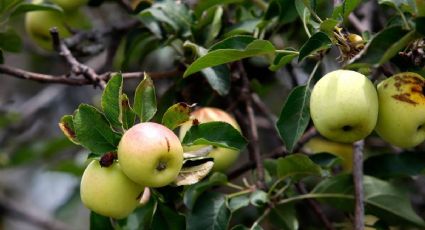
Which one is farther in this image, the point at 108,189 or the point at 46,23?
the point at 46,23

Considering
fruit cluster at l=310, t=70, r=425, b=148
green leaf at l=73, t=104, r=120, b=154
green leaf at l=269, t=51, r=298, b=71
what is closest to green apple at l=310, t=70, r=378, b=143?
fruit cluster at l=310, t=70, r=425, b=148

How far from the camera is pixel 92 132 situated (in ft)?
3.47

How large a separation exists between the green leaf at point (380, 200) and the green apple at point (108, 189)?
503 millimetres

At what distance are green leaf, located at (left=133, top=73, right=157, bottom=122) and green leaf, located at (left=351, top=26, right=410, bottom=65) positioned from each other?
336 millimetres

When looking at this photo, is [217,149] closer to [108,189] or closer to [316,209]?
[316,209]

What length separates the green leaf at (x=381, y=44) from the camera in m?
0.94

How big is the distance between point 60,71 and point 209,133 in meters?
1.79

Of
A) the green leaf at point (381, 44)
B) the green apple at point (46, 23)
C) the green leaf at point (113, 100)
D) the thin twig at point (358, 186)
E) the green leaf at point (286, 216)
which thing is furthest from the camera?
the green apple at point (46, 23)

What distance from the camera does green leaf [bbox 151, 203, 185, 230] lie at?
1.14m

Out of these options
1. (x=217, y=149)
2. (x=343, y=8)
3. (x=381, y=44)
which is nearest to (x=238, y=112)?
(x=217, y=149)

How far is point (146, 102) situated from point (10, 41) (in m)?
0.51

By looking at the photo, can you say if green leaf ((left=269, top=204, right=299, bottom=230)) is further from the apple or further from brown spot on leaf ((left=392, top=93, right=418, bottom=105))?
the apple

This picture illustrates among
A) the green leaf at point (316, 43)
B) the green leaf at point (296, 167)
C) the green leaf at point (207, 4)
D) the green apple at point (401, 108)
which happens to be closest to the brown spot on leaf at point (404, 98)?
the green apple at point (401, 108)

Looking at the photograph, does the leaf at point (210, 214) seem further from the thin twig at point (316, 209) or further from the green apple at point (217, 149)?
the thin twig at point (316, 209)
